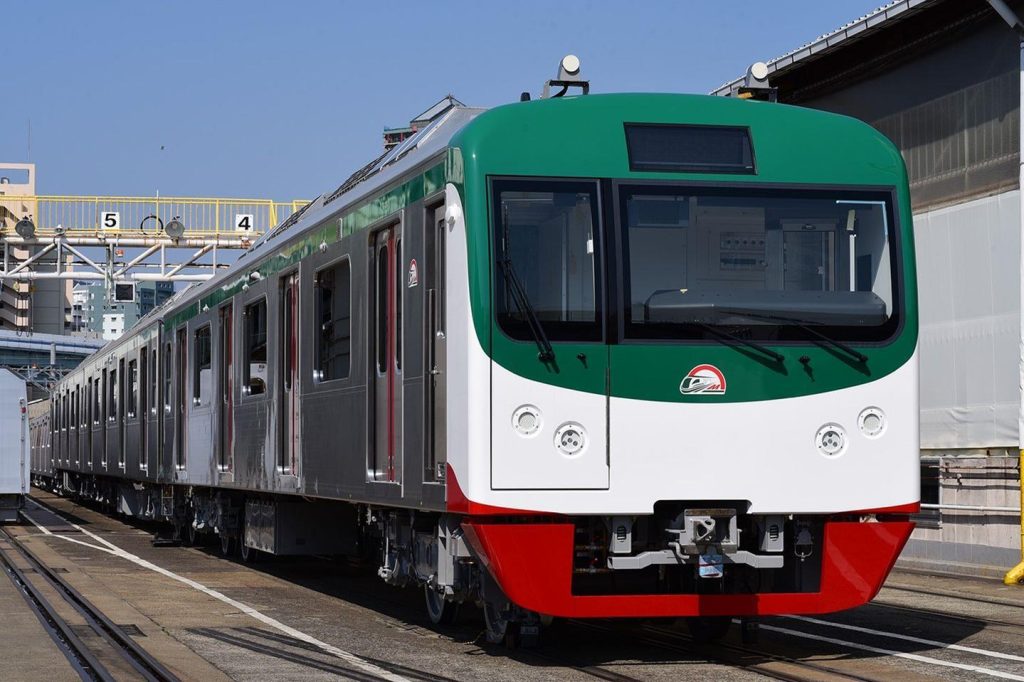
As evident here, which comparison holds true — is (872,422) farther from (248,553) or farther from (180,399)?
(180,399)

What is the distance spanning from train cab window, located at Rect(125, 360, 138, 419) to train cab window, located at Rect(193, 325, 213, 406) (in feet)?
24.3

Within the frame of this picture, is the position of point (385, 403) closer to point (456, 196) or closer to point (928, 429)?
point (456, 196)

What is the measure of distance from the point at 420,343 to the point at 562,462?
159cm

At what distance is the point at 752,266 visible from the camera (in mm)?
10125

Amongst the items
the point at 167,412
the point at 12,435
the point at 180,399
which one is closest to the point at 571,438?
the point at 180,399

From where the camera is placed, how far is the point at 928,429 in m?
21.1

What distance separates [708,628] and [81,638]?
4380 millimetres

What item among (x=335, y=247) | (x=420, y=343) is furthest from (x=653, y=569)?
(x=335, y=247)

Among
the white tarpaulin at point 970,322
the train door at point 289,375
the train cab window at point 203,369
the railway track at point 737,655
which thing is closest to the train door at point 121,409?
the train cab window at point 203,369

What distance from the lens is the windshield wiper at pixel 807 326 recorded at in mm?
10023

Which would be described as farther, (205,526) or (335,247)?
(205,526)

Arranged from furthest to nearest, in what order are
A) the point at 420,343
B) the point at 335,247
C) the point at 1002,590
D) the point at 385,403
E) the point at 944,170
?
the point at 944,170
the point at 1002,590
the point at 335,247
the point at 385,403
the point at 420,343

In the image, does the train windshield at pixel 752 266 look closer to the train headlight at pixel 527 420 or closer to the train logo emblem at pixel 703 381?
the train logo emblem at pixel 703 381

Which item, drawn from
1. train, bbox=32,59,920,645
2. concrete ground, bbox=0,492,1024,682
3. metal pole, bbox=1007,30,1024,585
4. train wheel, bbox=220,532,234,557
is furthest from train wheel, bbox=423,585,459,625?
train wheel, bbox=220,532,234,557
